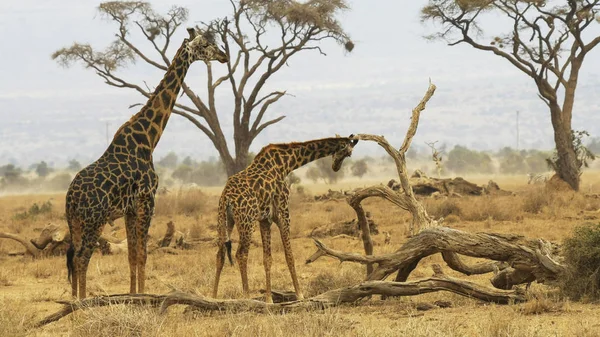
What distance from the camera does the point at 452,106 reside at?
651 feet

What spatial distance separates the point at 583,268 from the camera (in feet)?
32.5

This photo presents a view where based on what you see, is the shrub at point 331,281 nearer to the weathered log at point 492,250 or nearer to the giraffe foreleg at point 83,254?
the weathered log at point 492,250

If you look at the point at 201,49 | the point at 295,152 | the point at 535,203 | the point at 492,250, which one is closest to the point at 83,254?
the point at 201,49

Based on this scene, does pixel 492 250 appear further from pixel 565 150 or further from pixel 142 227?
pixel 565 150

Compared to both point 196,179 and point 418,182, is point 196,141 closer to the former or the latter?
point 196,179

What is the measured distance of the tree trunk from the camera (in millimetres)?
29234

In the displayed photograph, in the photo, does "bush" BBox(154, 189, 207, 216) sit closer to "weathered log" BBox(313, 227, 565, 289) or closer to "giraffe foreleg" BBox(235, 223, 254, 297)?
"giraffe foreleg" BBox(235, 223, 254, 297)

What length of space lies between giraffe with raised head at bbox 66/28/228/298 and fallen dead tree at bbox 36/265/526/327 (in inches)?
23.0

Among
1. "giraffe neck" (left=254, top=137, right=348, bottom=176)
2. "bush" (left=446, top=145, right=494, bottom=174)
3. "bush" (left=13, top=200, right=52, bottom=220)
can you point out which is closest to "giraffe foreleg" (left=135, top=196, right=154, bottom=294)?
"giraffe neck" (left=254, top=137, right=348, bottom=176)

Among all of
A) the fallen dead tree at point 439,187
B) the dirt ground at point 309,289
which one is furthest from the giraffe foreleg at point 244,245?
the fallen dead tree at point 439,187

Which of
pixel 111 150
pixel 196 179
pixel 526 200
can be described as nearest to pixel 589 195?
pixel 526 200

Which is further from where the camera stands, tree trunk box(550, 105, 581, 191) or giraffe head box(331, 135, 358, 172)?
tree trunk box(550, 105, 581, 191)

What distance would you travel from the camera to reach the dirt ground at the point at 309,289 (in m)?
8.15

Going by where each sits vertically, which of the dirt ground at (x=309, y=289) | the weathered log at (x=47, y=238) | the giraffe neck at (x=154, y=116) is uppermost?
the giraffe neck at (x=154, y=116)
